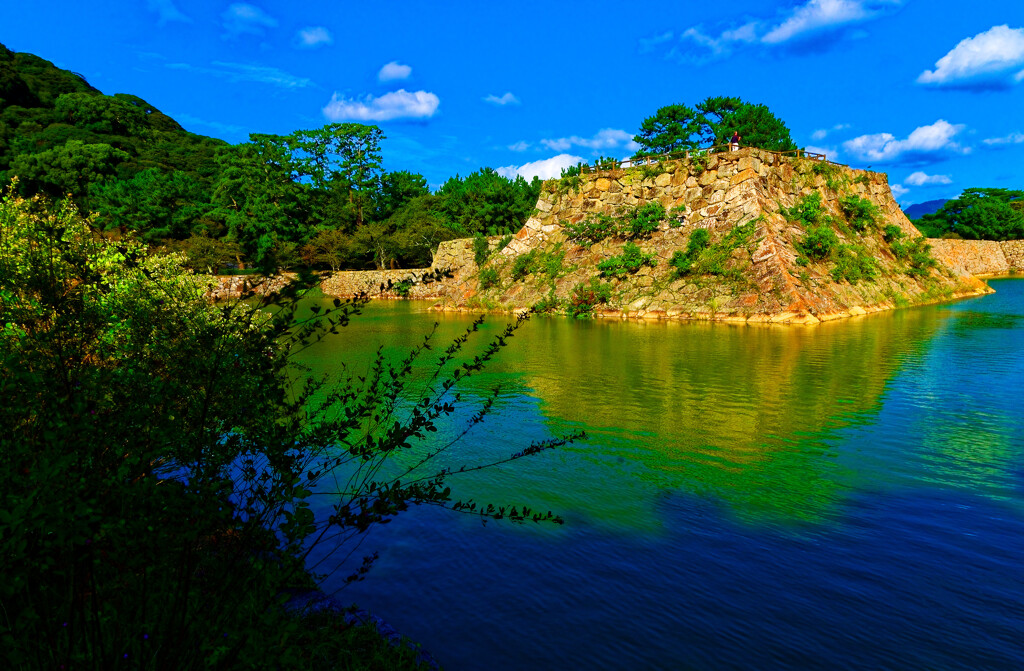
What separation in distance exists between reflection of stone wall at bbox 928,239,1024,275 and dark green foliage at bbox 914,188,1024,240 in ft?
7.31

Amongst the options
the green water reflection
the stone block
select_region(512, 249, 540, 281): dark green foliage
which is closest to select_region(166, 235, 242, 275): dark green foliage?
select_region(512, 249, 540, 281): dark green foliage

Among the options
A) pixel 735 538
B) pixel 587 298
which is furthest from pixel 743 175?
pixel 735 538

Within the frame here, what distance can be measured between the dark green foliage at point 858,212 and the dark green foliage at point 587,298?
74.8 ft

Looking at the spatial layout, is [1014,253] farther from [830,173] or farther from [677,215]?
[677,215]

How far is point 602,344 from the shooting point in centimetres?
2958

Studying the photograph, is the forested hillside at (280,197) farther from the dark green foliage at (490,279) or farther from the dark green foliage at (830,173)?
the dark green foliage at (830,173)

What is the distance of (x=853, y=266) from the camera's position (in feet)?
138

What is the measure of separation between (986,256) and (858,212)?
4850cm

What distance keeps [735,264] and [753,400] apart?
84.3 feet

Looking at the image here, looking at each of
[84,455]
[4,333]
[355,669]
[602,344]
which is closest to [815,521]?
[355,669]

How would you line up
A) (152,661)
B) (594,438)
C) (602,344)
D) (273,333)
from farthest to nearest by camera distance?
(602,344) < (594,438) < (273,333) < (152,661)

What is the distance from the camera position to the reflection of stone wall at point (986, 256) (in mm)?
77812

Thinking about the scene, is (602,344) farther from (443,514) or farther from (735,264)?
(443,514)

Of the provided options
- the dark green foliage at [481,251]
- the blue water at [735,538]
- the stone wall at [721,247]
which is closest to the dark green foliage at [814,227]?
the stone wall at [721,247]
